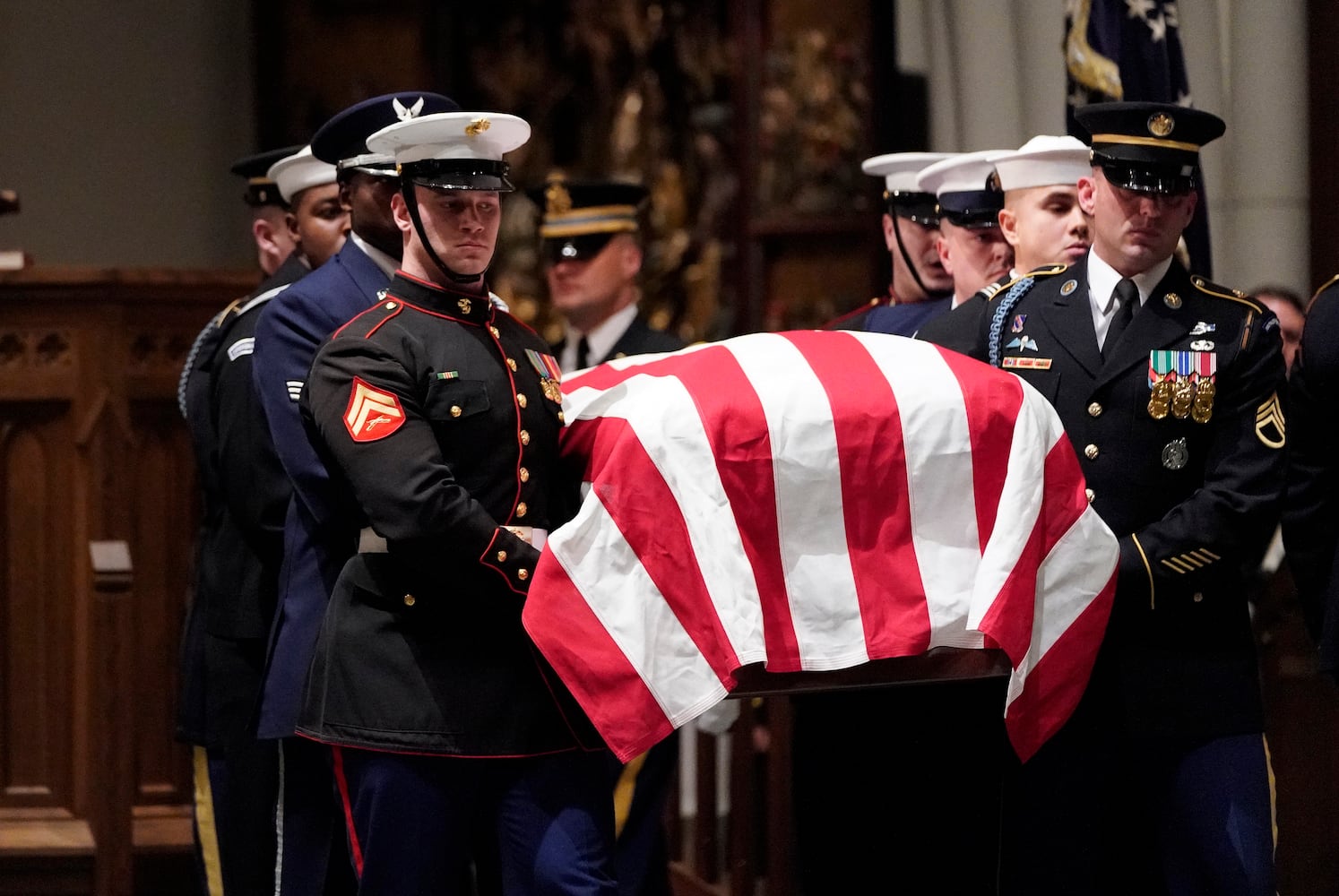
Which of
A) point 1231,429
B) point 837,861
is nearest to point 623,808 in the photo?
point 837,861

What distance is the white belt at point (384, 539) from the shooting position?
8.76 ft

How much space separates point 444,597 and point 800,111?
3.45 meters

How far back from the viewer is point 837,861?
329 cm

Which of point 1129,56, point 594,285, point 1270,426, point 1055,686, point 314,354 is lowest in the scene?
point 1055,686

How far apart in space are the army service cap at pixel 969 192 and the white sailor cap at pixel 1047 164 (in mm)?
130

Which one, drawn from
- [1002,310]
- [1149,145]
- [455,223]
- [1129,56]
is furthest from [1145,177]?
[1129,56]

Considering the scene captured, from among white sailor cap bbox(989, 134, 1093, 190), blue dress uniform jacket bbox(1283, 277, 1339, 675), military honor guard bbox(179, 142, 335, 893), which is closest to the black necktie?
blue dress uniform jacket bbox(1283, 277, 1339, 675)

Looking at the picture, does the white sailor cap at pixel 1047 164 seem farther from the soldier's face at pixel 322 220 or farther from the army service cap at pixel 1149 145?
the soldier's face at pixel 322 220

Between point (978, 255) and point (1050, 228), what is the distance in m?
0.26

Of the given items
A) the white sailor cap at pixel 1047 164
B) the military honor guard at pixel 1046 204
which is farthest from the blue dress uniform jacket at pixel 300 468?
the white sailor cap at pixel 1047 164

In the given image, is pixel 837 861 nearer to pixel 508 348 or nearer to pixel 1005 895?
pixel 1005 895

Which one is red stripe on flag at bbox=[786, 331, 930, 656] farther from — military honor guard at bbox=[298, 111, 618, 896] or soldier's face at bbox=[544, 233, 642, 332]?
soldier's face at bbox=[544, 233, 642, 332]

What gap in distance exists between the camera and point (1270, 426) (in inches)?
109

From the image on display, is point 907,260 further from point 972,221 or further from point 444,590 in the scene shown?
point 444,590
